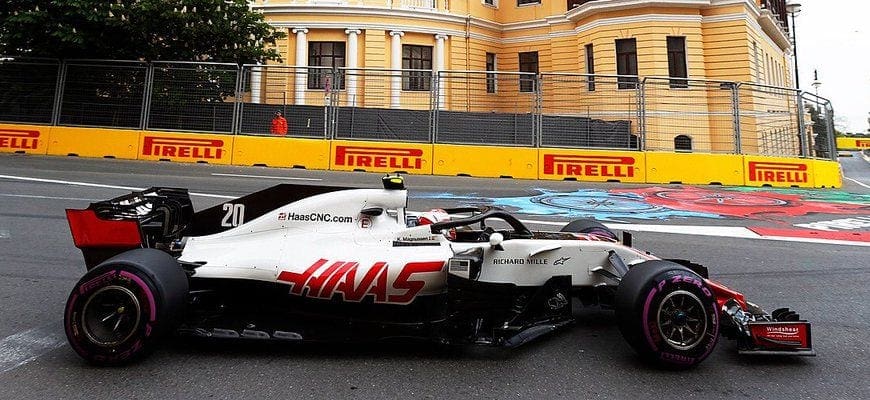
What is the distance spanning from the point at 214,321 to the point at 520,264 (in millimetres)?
1881

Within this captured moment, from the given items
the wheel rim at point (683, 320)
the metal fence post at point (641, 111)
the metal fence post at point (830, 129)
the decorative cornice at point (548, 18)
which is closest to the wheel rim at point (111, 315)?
the wheel rim at point (683, 320)

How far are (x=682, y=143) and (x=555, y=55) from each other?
58.4ft

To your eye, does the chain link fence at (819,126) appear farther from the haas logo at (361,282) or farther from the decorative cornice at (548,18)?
the haas logo at (361,282)

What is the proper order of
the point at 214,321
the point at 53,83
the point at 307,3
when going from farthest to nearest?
the point at 307,3, the point at 53,83, the point at 214,321

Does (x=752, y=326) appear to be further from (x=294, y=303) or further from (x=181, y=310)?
(x=181, y=310)

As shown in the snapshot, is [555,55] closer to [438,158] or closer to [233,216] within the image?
[438,158]

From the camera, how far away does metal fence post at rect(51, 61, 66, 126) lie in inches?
567

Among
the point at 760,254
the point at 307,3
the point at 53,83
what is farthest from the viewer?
the point at 307,3

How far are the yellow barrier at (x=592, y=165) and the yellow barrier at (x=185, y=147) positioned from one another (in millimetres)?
8775

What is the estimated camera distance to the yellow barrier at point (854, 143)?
207 ft

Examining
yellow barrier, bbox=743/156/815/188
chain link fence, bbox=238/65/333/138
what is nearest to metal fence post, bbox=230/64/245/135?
chain link fence, bbox=238/65/333/138

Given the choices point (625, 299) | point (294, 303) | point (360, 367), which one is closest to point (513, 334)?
point (625, 299)

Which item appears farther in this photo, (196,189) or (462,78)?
(462,78)

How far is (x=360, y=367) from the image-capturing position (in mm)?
2885
